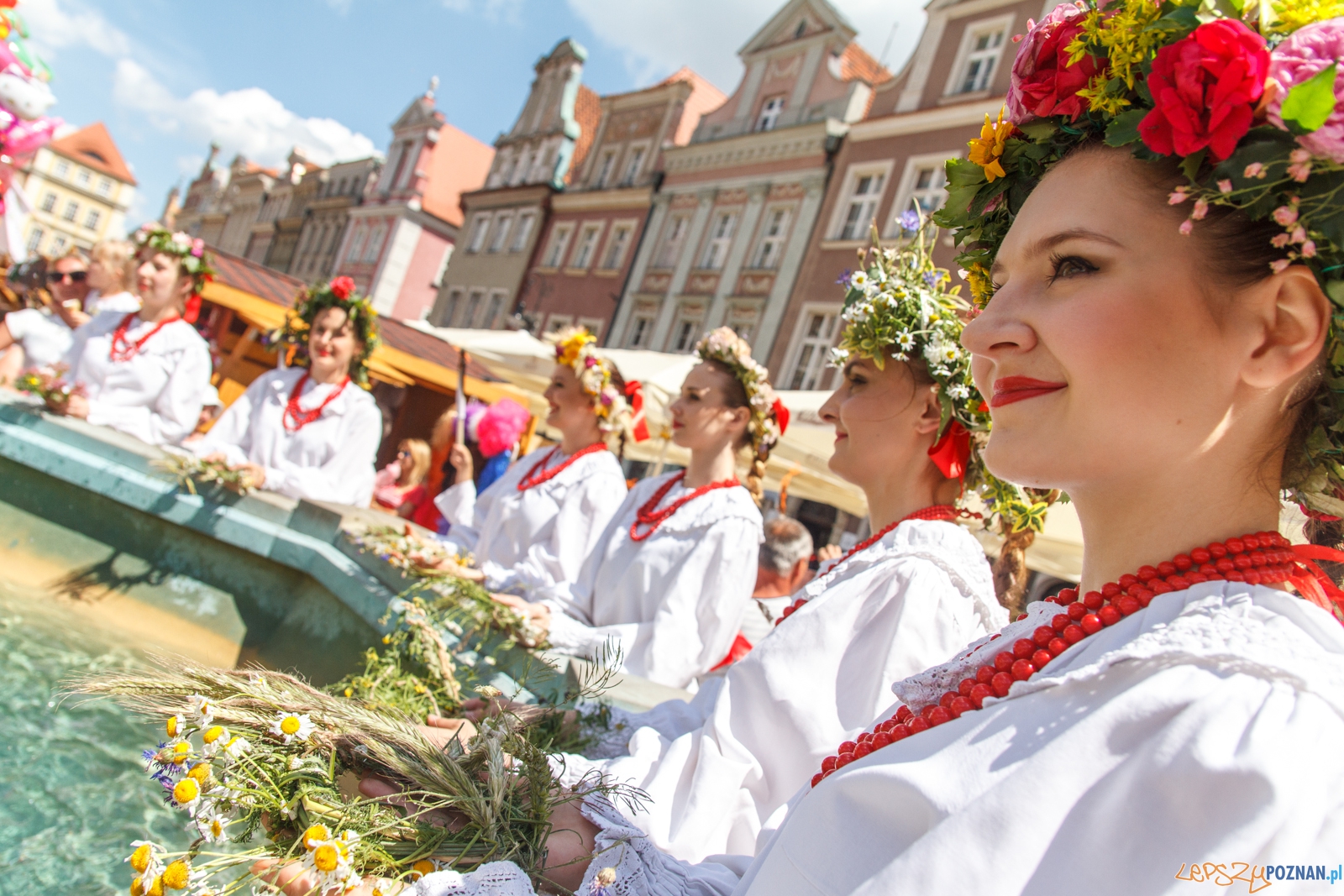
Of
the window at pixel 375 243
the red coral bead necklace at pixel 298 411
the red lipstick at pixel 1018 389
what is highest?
the window at pixel 375 243

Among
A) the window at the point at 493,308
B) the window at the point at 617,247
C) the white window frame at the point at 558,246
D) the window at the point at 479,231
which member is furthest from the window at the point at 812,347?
the window at the point at 479,231

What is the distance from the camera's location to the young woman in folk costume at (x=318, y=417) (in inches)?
201

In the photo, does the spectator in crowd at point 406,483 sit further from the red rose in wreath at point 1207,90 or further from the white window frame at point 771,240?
the white window frame at point 771,240

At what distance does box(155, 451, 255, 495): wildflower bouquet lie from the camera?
4102 millimetres

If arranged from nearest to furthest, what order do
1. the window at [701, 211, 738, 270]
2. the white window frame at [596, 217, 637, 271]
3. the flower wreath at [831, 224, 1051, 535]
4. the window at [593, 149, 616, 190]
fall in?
the flower wreath at [831, 224, 1051, 535]
the window at [701, 211, 738, 270]
the white window frame at [596, 217, 637, 271]
the window at [593, 149, 616, 190]

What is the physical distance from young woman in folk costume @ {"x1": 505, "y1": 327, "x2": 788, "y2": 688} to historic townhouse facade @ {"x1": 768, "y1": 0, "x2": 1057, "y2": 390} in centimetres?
1386

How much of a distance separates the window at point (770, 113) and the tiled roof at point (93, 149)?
82125 mm

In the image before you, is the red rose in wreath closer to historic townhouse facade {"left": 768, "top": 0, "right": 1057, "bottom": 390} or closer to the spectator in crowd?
the spectator in crowd

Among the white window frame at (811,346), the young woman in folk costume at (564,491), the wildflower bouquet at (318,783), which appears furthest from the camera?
the white window frame at (811,346)

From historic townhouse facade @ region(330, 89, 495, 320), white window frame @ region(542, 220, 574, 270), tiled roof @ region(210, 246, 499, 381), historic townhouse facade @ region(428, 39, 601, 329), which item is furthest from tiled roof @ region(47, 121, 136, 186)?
tiled roof @ region(210, 246, 499, 381)

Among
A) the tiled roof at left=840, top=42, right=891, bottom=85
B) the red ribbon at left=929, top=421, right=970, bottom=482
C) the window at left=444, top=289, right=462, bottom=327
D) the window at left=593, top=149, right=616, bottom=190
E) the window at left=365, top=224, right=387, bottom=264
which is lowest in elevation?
the red ribbon at left=929, top=421, right=970, bottom=482

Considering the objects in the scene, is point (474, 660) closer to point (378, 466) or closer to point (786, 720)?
point (786, 720)

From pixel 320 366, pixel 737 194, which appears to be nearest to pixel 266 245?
pixel 737 194

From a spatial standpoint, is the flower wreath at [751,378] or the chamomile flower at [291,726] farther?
the flower wreath at [751,378]
